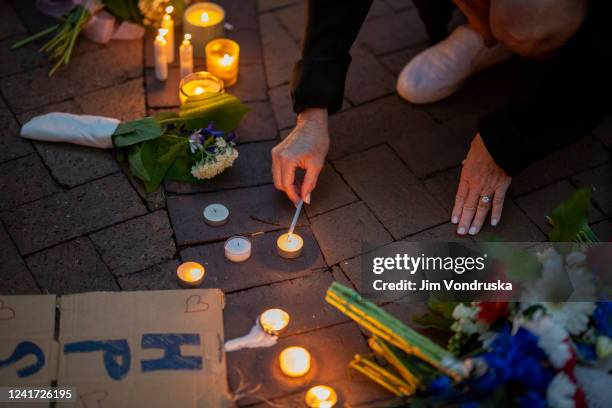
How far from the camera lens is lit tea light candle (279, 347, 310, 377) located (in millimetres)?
2092

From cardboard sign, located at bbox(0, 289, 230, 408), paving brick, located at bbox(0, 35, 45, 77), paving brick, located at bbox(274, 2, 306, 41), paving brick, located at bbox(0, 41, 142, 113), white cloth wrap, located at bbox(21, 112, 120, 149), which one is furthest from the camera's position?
paving brick, located at bbox(274, 2, 306, 41)

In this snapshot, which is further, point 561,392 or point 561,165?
point 561,165

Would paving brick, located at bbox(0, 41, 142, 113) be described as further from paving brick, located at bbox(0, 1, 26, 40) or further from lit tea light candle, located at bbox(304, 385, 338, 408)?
lit tea light candle, located at bbox(304, 385, 338, 408)

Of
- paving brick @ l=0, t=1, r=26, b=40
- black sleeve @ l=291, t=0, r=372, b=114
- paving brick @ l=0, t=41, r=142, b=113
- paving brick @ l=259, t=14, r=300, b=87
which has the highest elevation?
black sleeve @ l=291, t=0, r=372, b=114

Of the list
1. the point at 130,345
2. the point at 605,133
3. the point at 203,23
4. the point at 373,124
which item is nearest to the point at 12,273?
the point at 130,345

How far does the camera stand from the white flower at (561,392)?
172cm

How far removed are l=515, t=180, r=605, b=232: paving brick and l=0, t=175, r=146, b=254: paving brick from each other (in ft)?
4.25

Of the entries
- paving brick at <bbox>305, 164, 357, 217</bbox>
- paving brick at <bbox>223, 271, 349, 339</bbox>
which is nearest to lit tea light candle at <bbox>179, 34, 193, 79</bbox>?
paving brick at <bbox>305, 164, 357, 217</bbox>

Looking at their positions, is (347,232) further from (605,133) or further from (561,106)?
(605,133)

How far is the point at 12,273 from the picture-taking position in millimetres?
2295

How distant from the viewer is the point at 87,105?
286cm

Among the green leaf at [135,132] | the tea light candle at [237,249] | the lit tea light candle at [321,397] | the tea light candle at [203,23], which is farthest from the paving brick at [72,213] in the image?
the lit tea light candle at [321,397]

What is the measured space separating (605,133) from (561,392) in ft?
4.81

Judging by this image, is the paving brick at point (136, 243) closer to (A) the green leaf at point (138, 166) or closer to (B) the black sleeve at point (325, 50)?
(A) the green leaf at point (138, 166)
